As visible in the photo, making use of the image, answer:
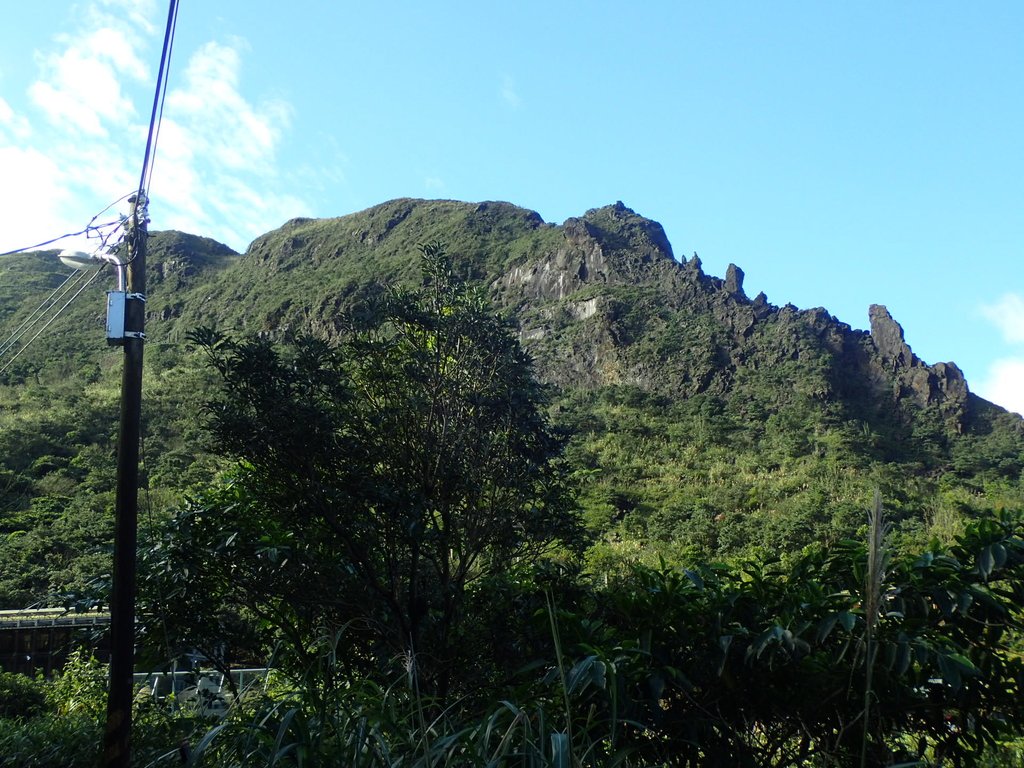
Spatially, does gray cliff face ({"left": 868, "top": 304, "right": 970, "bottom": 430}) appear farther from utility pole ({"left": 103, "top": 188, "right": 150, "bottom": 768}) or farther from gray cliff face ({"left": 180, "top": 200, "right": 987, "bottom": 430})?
utility pole ({"left": 103, "top": 188, "right": 150, "bottom": 768})

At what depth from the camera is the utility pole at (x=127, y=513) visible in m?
4.68

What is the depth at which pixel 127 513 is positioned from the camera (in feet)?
18.0

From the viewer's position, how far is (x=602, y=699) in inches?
138

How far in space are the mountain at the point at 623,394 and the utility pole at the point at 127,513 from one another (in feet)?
3.66

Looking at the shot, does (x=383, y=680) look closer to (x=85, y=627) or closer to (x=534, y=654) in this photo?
(x=534, y=654)

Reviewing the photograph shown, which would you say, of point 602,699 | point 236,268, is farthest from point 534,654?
point 236,268

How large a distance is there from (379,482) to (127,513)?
1.60 m

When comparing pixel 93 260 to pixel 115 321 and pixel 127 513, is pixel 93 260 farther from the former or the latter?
pixel 127 513

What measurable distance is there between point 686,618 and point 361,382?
291 cm

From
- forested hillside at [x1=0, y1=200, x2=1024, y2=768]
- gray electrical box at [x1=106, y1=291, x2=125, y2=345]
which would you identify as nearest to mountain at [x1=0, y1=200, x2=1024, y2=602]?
forested hillside at [x1=0, y1=200, x2=1024, y2=768]

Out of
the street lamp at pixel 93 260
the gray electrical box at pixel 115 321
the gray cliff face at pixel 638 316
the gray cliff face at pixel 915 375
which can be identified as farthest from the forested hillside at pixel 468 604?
the gray cliff face at pixel 915 375

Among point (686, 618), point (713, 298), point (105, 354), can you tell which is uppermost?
point (713, 298)

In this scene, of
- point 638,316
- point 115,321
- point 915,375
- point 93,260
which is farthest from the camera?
point 638,316

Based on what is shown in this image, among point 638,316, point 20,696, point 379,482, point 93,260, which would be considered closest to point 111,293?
point 93,260
